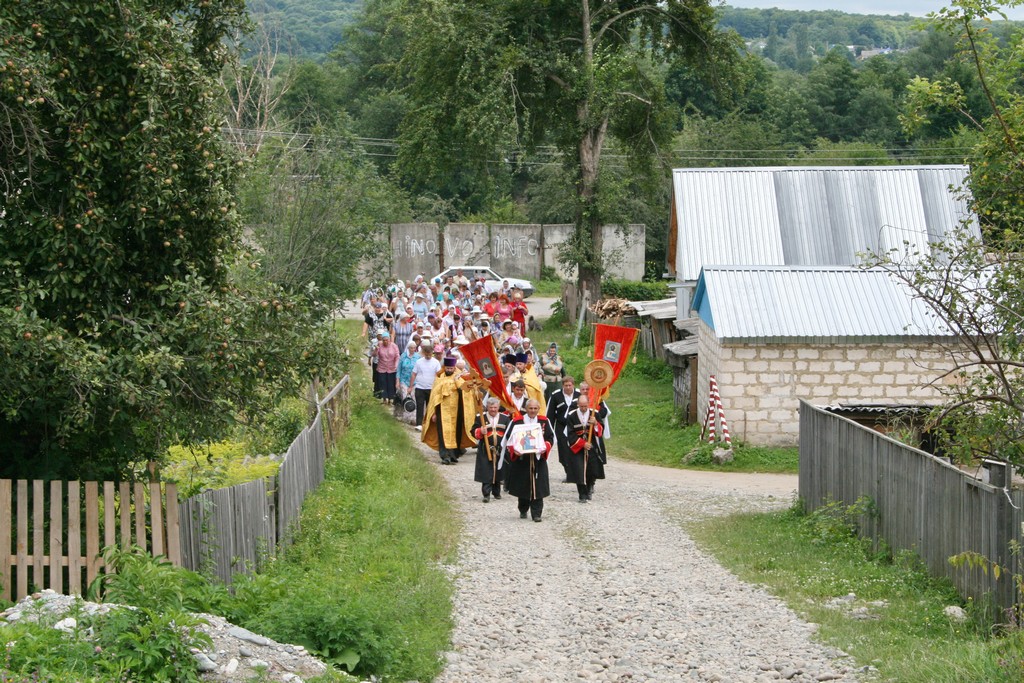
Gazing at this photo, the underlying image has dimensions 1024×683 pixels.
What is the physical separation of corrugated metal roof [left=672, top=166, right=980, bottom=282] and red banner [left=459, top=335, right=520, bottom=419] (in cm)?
880

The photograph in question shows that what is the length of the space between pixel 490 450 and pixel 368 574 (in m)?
5.41

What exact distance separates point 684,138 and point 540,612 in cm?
5007

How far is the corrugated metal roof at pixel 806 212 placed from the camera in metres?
25.1

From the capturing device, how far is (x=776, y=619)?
1082 centimetres

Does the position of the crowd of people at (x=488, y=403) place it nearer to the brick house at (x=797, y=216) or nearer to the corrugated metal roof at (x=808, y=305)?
the corrugated metal roof at (x=808, y=305)

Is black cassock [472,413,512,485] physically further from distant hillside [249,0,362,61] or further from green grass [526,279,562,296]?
distant hillside [249,0,362,61]

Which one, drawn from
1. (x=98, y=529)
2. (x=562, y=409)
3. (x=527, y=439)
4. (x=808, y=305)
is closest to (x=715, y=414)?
(x=808, y=305)

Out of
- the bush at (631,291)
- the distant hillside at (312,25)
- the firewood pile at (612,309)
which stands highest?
the distant hillside at (312,25)

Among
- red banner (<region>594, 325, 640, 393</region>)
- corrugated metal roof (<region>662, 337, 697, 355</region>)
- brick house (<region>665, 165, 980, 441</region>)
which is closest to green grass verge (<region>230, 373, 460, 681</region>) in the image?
red banner (<region>594, 325, 640, 393</region>)

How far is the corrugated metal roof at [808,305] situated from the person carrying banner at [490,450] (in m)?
5.51

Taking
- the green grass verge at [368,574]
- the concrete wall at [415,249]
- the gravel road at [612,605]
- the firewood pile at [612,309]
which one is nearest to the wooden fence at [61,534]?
the green grass verge at [368,574]

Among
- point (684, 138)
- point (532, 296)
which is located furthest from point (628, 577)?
point (684, 138)

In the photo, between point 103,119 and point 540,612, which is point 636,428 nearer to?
point 540,612

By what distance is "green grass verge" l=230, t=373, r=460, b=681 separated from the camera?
A: 28.4ft
